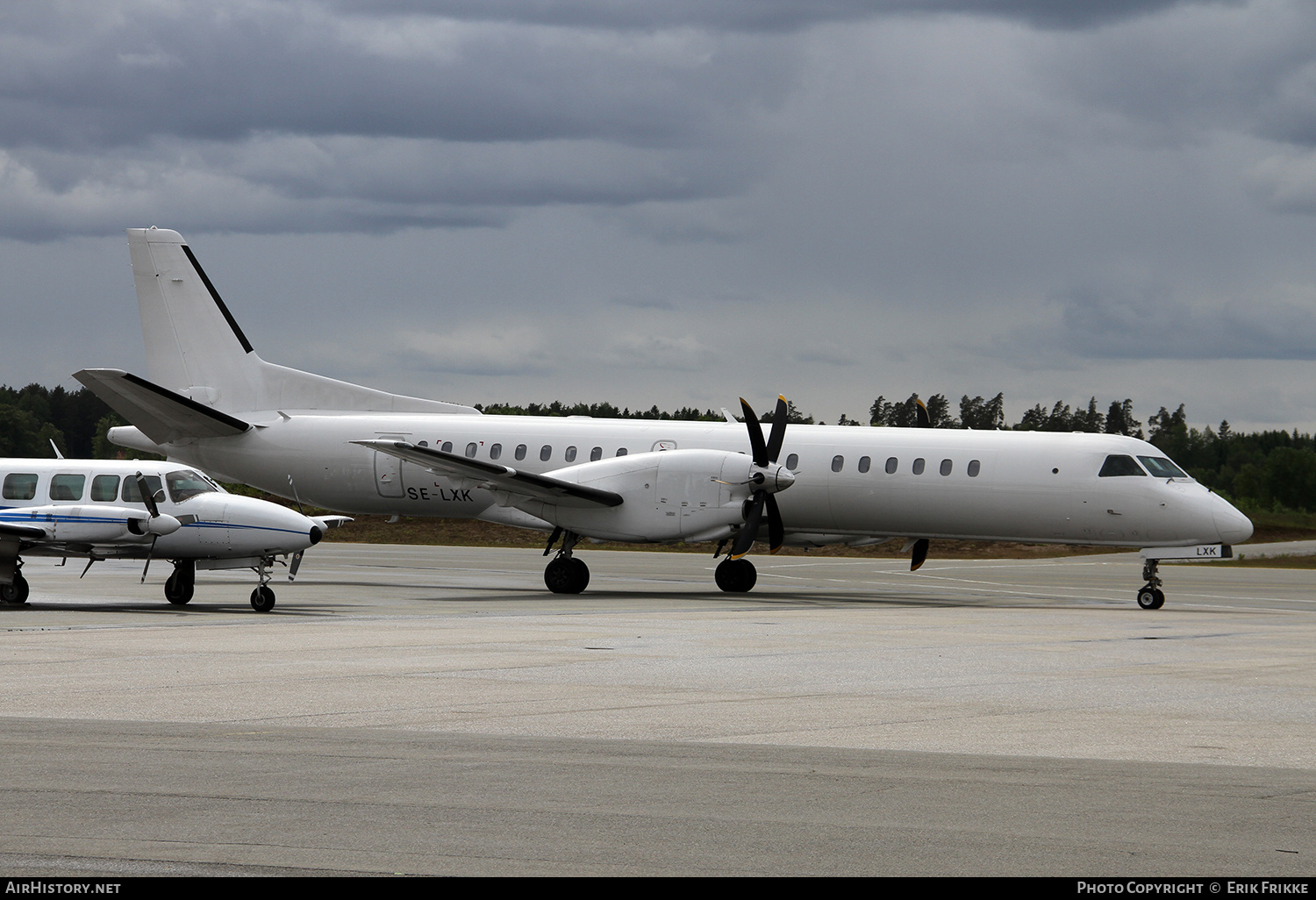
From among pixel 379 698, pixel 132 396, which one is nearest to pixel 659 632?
pixel 379 698

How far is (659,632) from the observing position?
1991 centimetres

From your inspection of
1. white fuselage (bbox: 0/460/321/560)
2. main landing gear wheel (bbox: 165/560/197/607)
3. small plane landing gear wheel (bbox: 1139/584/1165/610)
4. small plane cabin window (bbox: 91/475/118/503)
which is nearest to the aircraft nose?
small plane landing gear wheel (bbox: 1139/584/1165/610)

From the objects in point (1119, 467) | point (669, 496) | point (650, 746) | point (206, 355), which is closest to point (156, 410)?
point (206, 355)

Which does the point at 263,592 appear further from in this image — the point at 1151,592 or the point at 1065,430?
the point at 1065,430

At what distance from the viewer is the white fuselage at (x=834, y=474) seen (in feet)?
92.8

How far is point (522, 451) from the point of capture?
32719 millimetres

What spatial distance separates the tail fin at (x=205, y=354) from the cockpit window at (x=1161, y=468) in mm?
16655

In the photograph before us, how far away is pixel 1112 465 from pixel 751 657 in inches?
572

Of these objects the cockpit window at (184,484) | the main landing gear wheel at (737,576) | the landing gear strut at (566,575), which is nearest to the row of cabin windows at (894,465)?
the main landing gear wheel at (737,576)

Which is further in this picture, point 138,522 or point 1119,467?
point 1119,467

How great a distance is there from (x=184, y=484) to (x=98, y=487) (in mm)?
1392

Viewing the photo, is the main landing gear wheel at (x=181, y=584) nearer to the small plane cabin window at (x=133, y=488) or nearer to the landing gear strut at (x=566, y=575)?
the small plane cabin window at (x=133, y=488)

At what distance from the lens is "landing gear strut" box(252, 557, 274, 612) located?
76.7ft

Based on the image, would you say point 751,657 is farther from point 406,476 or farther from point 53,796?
point 406,476
